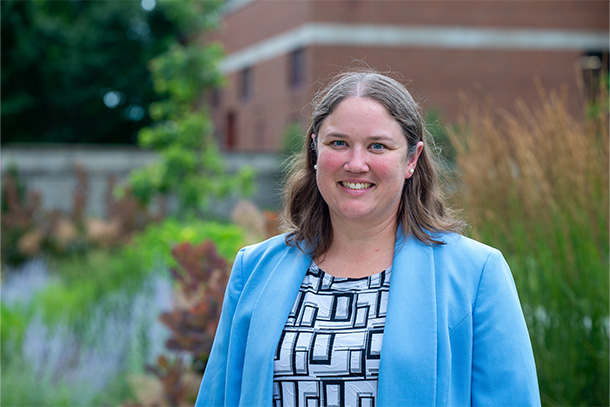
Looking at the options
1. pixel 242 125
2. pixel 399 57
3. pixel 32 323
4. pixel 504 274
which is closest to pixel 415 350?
pixel 504 274

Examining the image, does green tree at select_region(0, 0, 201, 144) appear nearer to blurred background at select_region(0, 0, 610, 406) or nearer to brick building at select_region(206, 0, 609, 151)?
blurred background at select_region(0, 0, 610, 406)

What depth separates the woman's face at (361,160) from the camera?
217 cm

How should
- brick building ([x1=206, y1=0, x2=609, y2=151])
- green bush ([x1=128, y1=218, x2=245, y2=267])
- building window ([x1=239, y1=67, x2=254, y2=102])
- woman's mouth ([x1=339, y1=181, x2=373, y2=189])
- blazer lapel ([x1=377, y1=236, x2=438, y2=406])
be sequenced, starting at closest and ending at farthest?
blazer lapel ([x1=377, y1=236, x2=438, y2=406])
woman's mouth ([x1=339, y1=181, x2=373, y2=189])
green bush ([x1=128, y1=218, x2=245, y2=267])
brick building ([x1=206, y1=0, x2=609, y2=151])
building window ([x1=239, y1=67, x2=254, y2=102])

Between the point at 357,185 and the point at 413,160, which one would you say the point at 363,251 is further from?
the point at 413,160

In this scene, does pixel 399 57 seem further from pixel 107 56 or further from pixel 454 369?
pixel 454 369

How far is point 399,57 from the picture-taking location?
24703 millimetres

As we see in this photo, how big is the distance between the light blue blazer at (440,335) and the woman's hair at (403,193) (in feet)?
0.34

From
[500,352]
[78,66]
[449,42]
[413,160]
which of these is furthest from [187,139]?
[78,66]

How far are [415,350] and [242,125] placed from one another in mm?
30267

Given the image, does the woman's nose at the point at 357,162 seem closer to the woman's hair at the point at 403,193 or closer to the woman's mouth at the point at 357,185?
the woman's mouth at the point at 357,185

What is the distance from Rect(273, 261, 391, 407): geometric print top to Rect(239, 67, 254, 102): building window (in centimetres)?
2865

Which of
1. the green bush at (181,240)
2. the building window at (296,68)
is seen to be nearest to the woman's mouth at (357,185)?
the green bush at (181,240)

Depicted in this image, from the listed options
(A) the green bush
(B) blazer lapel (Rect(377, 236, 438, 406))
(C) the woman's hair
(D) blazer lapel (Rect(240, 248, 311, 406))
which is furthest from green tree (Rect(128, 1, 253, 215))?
(B) blazer lapel (Rect(377, 236, 438, 406))

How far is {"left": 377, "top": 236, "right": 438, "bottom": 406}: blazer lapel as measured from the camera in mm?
1996
